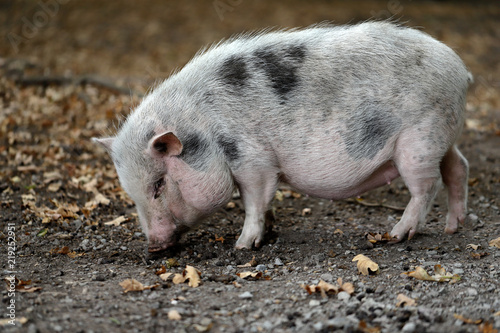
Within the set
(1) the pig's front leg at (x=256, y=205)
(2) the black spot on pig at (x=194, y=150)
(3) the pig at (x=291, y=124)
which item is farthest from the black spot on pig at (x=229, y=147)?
(1) the pig's front leg at (x=256, y=205)

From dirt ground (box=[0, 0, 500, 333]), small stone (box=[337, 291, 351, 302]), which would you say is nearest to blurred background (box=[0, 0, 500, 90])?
dirt ground (box=[0, 0, 500, 333])

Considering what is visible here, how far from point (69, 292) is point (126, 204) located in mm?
2191

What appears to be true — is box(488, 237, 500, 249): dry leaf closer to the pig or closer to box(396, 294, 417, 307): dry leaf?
the pig

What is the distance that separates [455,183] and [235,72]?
6.99 feet

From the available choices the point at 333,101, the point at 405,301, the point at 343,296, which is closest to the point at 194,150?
the point at 333,101

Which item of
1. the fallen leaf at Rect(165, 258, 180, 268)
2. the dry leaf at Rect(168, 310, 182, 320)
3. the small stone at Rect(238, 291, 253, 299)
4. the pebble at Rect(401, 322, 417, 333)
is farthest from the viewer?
the fallen leaf at Rect(165, 258, 180, 268)

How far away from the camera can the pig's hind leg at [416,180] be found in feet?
14.8

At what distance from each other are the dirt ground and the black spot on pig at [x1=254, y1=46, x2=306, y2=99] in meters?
1.29

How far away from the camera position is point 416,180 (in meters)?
4.61

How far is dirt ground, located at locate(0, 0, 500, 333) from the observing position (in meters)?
3.49

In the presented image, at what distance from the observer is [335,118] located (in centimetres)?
453

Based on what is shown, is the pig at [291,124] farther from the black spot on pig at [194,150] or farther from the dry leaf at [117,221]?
the dry leaf at [117,221]

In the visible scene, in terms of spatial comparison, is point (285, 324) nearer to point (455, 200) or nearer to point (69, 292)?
point (69, 292)

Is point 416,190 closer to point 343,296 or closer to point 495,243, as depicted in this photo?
point 495,243
